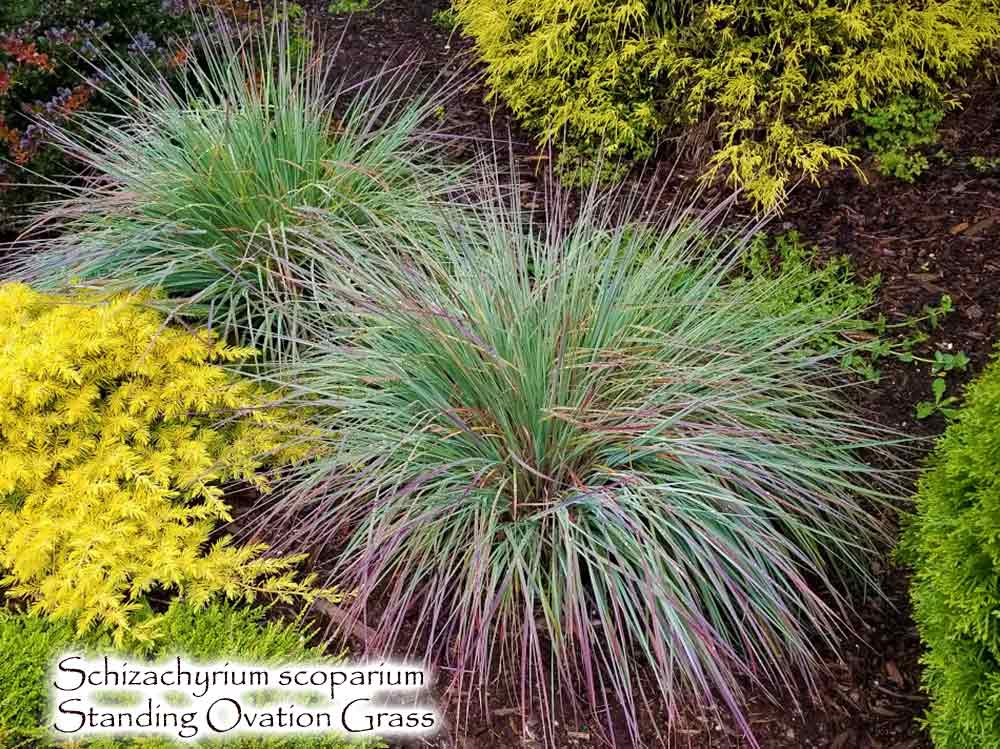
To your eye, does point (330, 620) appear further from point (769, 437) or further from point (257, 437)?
point (769, 437)

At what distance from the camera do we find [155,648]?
2.57 metres

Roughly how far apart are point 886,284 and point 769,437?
1.39 metres

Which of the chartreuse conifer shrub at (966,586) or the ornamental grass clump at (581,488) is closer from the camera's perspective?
the chartreuse conifer shrub at (966,586)

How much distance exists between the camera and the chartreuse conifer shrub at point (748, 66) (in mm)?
4074

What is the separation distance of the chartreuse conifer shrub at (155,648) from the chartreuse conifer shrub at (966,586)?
58.5 inches

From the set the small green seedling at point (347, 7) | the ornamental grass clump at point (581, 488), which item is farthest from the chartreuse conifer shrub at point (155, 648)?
the small green seedling at point (347, 7)

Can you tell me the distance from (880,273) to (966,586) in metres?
2.05

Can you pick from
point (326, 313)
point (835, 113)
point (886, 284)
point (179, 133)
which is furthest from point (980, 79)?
point (179, 133)

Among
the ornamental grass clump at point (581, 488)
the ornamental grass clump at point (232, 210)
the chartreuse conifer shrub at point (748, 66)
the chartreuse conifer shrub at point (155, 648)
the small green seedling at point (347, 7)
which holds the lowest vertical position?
the chartreuse conifer shrub at point (155, 648)

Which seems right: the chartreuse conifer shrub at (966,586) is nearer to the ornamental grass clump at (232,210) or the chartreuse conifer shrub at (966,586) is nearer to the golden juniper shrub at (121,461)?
the golden juniper shrub at (121,461)

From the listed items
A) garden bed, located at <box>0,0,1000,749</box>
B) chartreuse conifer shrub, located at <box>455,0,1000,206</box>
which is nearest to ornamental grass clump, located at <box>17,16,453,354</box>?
garden bed, located at <box>0,0,1000,749</box>

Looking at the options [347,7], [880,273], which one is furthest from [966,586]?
[347,7]

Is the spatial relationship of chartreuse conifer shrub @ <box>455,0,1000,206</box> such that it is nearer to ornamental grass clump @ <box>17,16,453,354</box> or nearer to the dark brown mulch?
the dark brown mulch

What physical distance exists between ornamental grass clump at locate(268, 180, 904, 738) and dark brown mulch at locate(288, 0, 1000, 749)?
0.11 metres
